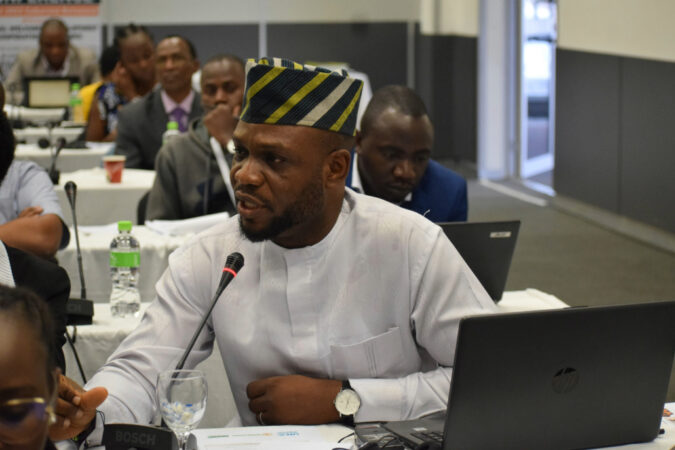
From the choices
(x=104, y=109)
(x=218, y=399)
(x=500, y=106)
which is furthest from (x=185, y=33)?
(x=218, y=399)

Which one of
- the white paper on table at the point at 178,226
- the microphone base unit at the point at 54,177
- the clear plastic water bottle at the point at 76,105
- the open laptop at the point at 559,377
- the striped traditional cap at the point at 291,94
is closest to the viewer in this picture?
the open laptop at the point at 559,377

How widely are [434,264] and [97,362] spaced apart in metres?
1.30

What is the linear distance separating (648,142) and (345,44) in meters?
5.85

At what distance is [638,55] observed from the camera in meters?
6.52

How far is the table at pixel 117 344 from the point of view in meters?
2.87

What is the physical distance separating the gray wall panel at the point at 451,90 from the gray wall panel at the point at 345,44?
43 centimetres

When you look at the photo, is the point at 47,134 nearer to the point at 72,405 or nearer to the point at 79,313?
the point at 79,313

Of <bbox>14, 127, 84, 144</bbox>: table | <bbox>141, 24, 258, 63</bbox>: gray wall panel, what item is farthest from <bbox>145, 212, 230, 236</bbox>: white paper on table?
<bbox>141, 24, 258, 63</bbox>: gray wall panel

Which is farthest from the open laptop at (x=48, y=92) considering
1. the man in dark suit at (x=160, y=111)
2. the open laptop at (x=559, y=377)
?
the open laptop at (x=559, y=377)

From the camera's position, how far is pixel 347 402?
1.85 meters

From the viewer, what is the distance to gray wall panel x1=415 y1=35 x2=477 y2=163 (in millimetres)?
10195

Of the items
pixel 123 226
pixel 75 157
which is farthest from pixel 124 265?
pixel 75 157

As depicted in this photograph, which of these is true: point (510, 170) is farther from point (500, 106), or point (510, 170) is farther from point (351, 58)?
point (351, 58)

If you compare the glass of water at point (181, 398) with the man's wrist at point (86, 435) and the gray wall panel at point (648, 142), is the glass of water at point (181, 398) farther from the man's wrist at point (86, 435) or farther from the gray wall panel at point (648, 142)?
the gray wall panel at point (648, 142)
